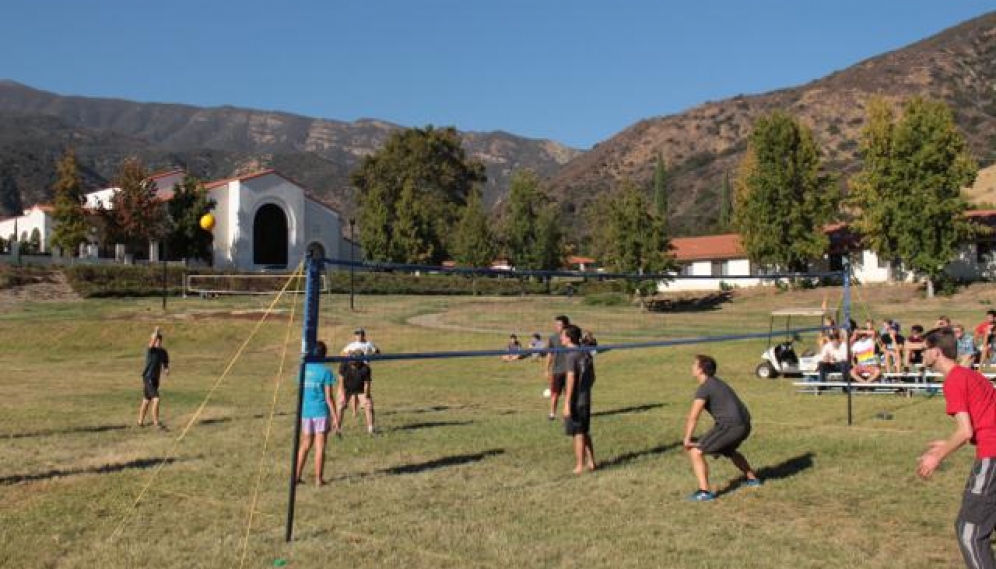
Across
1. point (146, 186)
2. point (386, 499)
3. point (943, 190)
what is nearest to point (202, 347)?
point (386, 499)

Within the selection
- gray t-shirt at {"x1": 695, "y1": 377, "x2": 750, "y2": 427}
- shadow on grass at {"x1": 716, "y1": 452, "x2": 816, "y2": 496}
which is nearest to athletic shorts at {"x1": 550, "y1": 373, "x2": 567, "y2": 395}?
shadow on grass at {"x1": 716, "y1": 452, "x2": 816, "y2": 496}

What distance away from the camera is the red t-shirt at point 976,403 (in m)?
6.52

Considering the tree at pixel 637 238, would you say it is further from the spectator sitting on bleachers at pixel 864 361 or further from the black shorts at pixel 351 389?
the black shorts at pixel 351 389

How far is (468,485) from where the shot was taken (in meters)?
11.0

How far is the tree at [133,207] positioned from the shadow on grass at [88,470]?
60.7m

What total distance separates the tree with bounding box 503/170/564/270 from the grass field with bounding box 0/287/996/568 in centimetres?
5937

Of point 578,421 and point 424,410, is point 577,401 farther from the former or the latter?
point 424,410

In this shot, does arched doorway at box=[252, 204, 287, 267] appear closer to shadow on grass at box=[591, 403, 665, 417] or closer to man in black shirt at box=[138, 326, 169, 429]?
man in black shirt at box=[138, 326, 169, 429]

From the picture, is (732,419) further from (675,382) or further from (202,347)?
(202,347)

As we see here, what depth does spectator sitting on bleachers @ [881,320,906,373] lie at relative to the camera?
816 inches

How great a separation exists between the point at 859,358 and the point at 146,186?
6147cm

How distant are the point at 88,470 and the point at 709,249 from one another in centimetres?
6740

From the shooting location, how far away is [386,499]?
10.3 metres

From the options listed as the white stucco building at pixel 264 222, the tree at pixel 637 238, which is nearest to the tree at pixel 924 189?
the tree at pixel 637 238
